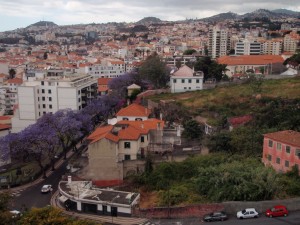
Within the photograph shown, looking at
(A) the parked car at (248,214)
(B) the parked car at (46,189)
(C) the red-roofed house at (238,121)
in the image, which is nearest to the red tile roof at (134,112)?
(C) the red-roofed house at (238,121)

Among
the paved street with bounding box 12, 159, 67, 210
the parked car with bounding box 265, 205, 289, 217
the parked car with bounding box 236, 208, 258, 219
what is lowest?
the paved street with bounding box 12, 159, 67, 210

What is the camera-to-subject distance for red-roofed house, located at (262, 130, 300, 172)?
31.8 meters

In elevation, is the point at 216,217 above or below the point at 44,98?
below

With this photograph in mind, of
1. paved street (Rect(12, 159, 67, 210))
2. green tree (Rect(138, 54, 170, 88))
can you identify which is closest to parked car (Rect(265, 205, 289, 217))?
paved street (Rect(12, 159, 67, 210))

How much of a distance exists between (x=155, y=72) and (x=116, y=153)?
33873mm

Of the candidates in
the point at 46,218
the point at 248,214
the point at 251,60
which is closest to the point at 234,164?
the point at 248,214

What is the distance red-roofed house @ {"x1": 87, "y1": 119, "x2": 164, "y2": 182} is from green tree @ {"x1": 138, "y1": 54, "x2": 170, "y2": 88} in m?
30.2

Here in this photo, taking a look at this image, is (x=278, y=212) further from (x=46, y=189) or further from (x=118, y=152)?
(x=46, y=189)

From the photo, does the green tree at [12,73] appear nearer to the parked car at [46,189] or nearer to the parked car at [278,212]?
the parked car at [46,189]

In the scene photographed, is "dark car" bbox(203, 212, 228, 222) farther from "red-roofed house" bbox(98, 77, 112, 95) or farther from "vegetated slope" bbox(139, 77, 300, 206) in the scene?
"red-roofed house" bbox(98, 77, 112, 95)

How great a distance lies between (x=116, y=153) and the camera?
36781 mm

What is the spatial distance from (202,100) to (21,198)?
94.7 ft

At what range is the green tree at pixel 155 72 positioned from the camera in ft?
223

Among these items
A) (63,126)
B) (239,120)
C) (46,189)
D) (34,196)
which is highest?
(239,120)
